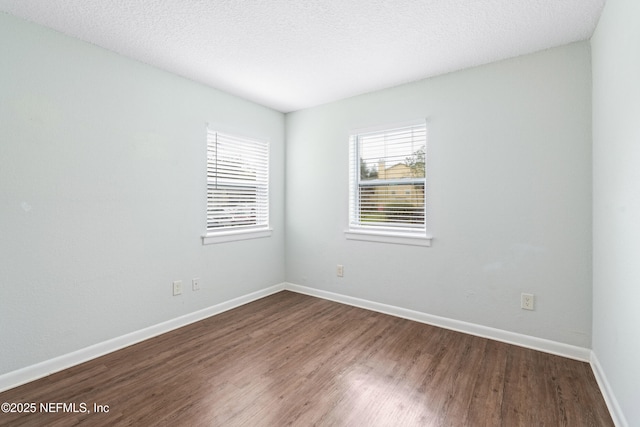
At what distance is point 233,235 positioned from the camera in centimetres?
341

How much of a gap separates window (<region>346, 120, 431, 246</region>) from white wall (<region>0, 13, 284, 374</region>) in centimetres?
158

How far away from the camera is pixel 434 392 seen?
191cm

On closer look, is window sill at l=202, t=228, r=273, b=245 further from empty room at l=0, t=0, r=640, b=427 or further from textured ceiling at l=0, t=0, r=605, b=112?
textured ceiling at l=0, t=0, r=605, b=112

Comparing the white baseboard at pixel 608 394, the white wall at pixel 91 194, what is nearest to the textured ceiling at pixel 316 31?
the white wall at pixel 91 194

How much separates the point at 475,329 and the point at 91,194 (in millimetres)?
3381

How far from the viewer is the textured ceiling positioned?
1.91m

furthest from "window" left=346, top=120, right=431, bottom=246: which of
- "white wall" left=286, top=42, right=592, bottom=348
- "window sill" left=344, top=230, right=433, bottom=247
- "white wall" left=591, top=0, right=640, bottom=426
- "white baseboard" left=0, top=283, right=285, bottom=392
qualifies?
"white baseboard" left=0, top=283, right=285, bottom=392

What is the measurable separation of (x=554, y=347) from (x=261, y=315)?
2580 millimetres

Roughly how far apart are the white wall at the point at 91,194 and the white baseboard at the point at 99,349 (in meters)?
0.05

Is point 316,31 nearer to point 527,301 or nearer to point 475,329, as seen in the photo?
point 527,301

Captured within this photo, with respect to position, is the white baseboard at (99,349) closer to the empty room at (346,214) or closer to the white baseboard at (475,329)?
the empty room at (346,214)

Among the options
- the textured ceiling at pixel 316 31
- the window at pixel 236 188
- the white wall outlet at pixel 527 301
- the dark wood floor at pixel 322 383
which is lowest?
the dark wood floor at pixel 322 383

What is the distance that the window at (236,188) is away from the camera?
324cm

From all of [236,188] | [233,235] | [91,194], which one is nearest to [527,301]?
[233,235]
